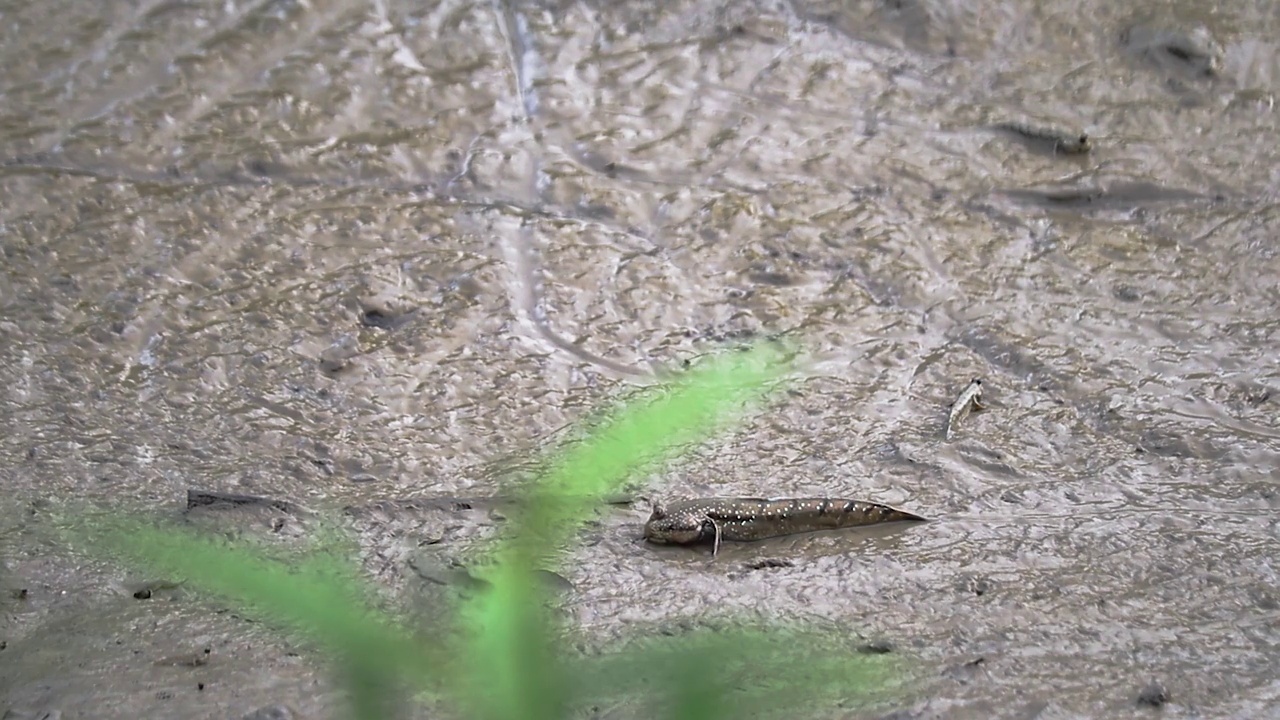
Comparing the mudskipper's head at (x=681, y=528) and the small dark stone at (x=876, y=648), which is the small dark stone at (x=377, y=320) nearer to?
the mudskipper's head at (x=681, y=528)

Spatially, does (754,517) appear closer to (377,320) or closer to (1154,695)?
(1154,695)

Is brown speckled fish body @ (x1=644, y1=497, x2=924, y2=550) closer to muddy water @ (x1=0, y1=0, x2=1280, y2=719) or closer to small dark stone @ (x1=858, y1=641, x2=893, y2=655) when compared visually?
muddy water @ (x1=0, y1=0, x2=1280, y2=719)

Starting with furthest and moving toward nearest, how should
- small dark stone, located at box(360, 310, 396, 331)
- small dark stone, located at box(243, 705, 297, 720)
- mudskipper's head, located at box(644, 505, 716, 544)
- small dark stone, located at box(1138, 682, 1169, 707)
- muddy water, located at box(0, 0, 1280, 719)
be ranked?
small dark stone, located at box(360, 310, 396, 331)
mudskipper's head, located at box(644, 505, 716, 544)
muddy water, located at box(0, 0, 1280, 719)
small dark stone, located at box(1138, 682, 1169, 707)
small dark stone, located at box(243, 705, 297, 720)

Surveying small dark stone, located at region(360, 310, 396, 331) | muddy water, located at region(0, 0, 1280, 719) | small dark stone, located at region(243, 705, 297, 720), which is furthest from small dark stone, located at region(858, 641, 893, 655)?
small dark stone, located at region(360, 310, 396, 331)

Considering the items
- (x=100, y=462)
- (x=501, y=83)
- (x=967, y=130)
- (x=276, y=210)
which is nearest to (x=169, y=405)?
(x=100, y=462)

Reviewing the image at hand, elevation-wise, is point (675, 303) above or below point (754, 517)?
above

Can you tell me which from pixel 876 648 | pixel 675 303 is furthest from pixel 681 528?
pixel 675 303

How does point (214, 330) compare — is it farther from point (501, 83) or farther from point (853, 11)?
point (853, 11)
